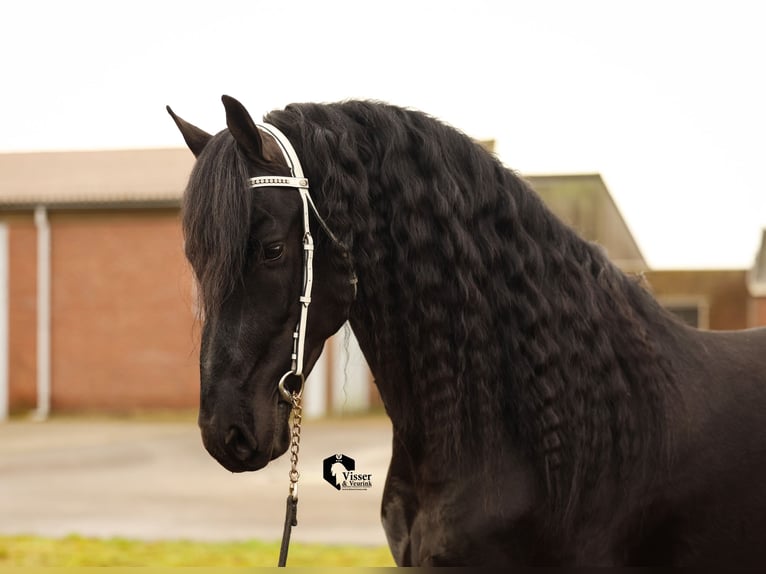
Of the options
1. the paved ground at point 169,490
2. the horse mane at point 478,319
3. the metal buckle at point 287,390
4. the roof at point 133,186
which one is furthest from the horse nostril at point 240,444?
the roof at point 133,186

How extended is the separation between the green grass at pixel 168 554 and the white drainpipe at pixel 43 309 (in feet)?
45.8

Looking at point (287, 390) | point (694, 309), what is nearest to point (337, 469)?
point (287, 390)

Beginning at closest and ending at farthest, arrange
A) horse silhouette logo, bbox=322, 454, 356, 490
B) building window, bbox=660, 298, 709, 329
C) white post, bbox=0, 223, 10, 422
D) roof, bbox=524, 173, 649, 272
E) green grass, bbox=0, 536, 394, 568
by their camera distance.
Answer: horse silhouette logo, bbox=322, 454, 356, 490, green grass, bbox=0, 536, 394, 568, white post, bbox=0, 223, 10, 422, roof, bbox=524, 173, 649, 272, building window, bbox=660, 298, 709, 329

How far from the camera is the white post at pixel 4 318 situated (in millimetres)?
19891

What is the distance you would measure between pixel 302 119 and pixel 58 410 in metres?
19.7

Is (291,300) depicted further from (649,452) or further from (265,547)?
(265,547)

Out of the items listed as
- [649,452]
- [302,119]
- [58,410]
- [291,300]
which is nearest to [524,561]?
[649,452]

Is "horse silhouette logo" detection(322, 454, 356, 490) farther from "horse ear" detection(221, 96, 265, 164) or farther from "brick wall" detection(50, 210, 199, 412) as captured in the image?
"brick wall" detection(50, 210, 199, 412)

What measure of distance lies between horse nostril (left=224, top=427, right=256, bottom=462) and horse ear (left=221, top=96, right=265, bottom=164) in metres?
0.68

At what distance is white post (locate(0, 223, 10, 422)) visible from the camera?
65.3ft

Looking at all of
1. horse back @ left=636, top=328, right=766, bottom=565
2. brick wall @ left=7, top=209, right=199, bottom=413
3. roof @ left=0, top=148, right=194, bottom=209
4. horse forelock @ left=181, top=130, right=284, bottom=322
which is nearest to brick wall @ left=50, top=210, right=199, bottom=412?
brick wall @ left=7, top=209, right=199, bottom=413

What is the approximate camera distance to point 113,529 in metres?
7.57

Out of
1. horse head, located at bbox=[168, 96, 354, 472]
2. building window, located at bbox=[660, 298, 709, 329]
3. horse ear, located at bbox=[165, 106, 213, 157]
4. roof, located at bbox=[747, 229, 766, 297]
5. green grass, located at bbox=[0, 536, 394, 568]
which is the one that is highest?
horse ear, located at bbox=[165, 106, 213, 157]

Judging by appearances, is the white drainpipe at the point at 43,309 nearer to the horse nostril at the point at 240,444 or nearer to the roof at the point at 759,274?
the roof at the point at 759,274
